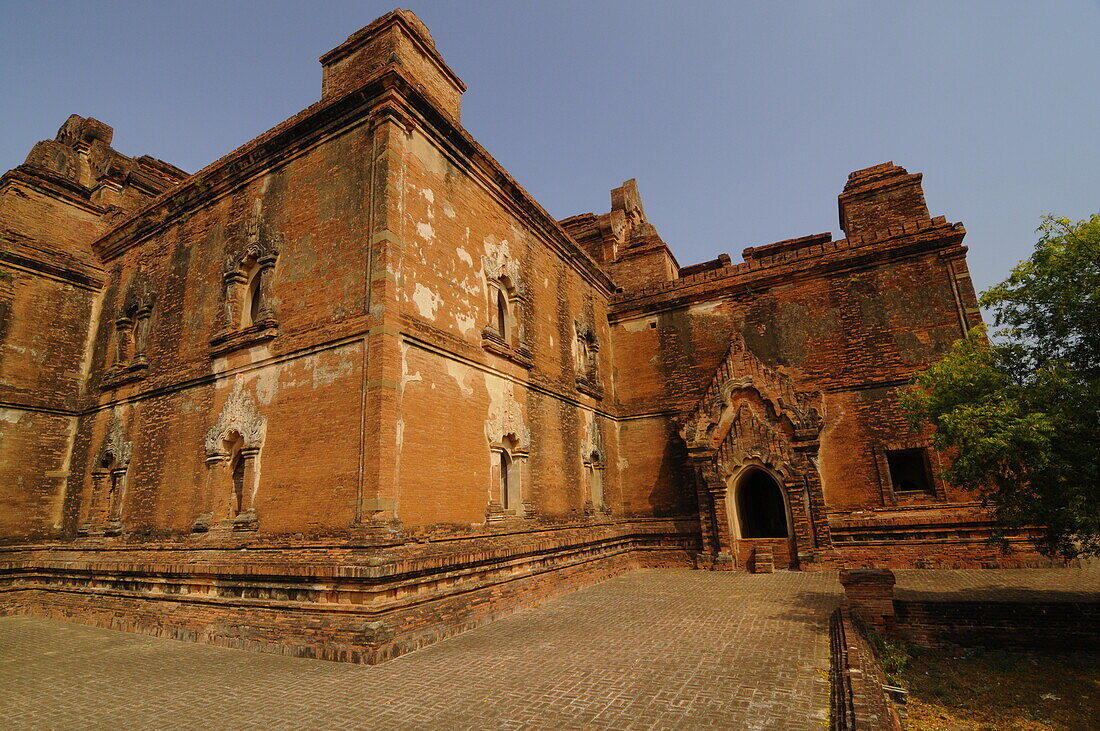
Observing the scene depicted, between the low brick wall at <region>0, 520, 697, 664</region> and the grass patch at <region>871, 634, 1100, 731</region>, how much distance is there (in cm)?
606

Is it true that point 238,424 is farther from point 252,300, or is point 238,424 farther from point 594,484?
point 594,484

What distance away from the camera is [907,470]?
50.8 feet

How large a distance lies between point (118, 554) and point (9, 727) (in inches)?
302

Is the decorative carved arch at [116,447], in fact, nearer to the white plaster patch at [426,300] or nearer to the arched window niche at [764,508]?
the white plaster patch at [426,300]

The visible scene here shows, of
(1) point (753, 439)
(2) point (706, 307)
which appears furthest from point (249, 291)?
(1) point (753, 439)

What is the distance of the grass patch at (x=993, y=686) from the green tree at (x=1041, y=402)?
1.73 meters

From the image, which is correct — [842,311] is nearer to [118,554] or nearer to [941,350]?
[941,350]

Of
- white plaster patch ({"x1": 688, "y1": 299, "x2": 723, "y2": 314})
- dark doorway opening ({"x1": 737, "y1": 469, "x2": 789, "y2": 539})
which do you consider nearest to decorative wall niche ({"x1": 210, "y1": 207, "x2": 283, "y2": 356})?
white plaster patch ({"x1": 688, "y1": 299, "x2": 723, "y2": 314})

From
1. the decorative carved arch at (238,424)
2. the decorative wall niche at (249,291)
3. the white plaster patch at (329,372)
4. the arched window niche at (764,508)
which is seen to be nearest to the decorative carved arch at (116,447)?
the decorative carved arch at (238,424)

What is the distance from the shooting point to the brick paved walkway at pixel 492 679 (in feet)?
18.6

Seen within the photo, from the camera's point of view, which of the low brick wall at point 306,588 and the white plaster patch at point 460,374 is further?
the white plaster patch at point 460,374

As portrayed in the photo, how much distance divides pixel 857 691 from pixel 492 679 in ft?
12.5

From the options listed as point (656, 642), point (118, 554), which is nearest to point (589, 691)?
point (656, 642)

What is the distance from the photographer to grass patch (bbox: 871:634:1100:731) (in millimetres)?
6793
